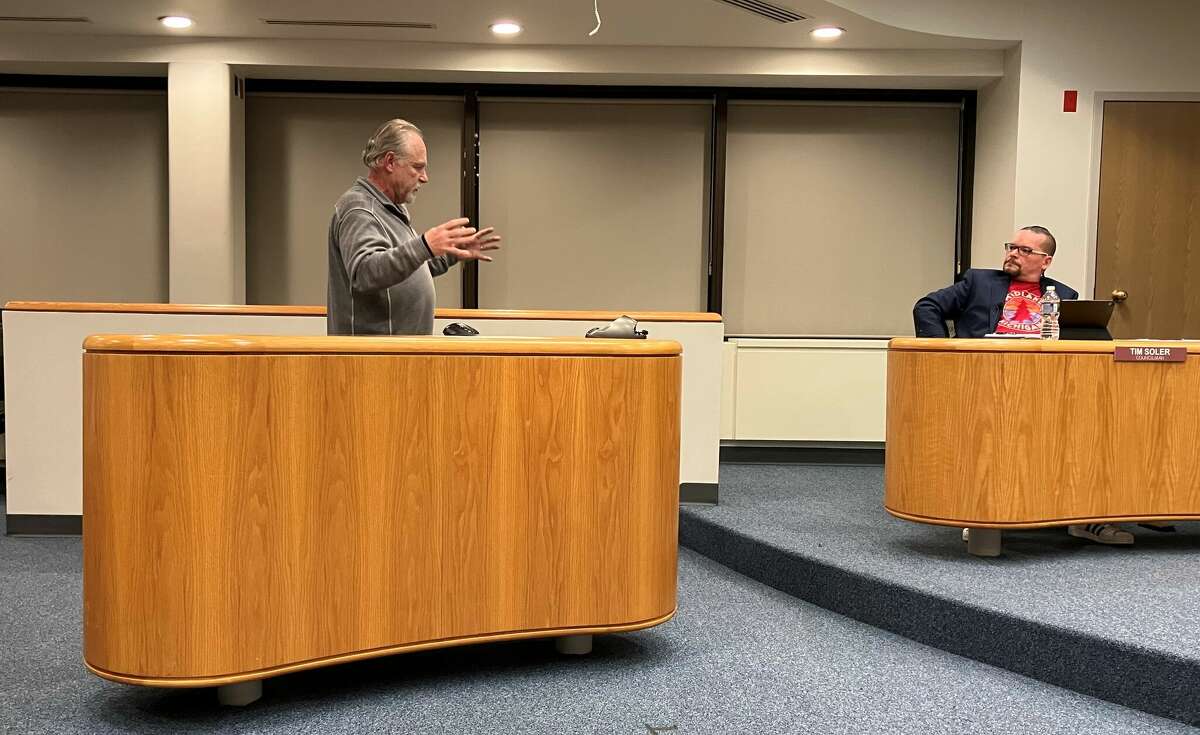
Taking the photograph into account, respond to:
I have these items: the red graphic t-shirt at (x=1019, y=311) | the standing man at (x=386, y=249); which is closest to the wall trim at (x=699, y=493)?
the red graphic t-shirt at (x=1019, y=311)

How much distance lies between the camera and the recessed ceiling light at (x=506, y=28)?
5133 mm

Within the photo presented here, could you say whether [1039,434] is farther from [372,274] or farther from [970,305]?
[372,274]

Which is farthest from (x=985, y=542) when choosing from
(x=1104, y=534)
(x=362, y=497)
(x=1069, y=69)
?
(x=1069, y=69)

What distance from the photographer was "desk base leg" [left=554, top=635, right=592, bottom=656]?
2537 millimetres

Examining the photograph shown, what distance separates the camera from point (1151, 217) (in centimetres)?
545

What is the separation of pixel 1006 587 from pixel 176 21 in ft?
16.2

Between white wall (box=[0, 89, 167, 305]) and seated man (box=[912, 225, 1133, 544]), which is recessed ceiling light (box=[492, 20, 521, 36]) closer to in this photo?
white wall (box=[0, 89, 167, 305])

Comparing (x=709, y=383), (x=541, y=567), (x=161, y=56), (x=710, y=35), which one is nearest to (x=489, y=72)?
(x=710, y=35)

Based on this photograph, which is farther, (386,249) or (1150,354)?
(1150,354)

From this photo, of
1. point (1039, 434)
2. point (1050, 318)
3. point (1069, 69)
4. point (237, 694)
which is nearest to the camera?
point (237, 694)

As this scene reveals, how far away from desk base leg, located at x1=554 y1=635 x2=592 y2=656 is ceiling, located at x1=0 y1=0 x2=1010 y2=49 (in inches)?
133

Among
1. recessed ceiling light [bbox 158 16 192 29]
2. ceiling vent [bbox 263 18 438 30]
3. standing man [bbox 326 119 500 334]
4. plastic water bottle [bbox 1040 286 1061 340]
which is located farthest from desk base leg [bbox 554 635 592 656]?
recessed ceiling light [bbox 158 16 192 29]

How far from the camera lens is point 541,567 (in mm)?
2381

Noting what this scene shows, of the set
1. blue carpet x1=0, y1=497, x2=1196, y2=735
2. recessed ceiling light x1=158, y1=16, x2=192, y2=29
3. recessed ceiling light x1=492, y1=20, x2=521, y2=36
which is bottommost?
blue carpet x1=0, y1=497, x2=1196, y2=735
